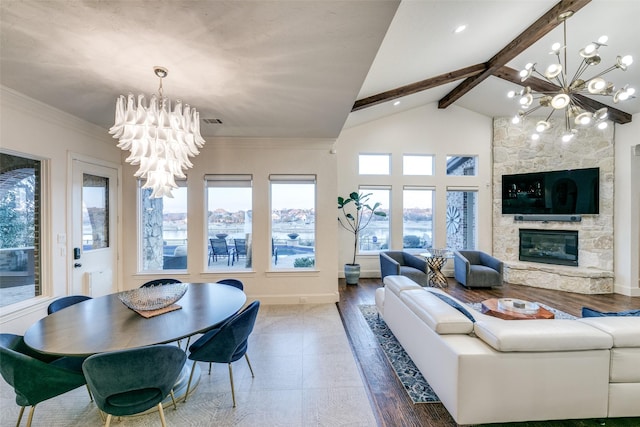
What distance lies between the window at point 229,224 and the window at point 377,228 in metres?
2.89

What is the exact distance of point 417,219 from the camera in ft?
20.5

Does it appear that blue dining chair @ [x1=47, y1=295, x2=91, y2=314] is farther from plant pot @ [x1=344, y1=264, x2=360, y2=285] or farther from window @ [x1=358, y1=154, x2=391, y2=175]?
window @ [x1=358, y1=154, x2=391, y2=175]

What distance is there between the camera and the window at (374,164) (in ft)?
20.1

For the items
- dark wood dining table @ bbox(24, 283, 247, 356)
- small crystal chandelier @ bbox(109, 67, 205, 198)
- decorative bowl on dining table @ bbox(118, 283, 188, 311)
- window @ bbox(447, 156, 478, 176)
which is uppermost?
window @ bbox(447, 156, 478, 176)

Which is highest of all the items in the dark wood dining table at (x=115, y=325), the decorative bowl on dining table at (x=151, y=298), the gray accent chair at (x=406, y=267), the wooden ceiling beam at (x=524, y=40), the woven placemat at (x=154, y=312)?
the wooden ceiling beam at (x=524, y=40)

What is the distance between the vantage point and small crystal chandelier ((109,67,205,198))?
195 centimetres

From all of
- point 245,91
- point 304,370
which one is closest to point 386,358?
point 304,370

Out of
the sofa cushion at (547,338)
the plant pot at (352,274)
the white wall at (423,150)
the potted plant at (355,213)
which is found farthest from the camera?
the white wall at (423,150)

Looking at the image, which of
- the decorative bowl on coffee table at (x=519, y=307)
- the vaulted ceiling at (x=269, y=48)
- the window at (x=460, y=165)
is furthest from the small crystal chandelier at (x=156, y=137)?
the window at (x=460, y=165)

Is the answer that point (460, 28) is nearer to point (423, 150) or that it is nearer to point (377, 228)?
point (423, 150)

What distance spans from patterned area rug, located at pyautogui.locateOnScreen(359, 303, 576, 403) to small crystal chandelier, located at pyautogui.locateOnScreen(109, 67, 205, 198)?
8.67ft

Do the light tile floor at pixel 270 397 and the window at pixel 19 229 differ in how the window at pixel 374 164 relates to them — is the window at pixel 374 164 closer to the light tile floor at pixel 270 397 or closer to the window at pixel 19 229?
the light tile floor at pixel 270 397

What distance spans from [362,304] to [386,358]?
1561 mm

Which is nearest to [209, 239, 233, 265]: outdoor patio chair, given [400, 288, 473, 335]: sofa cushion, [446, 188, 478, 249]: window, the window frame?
the window frame
